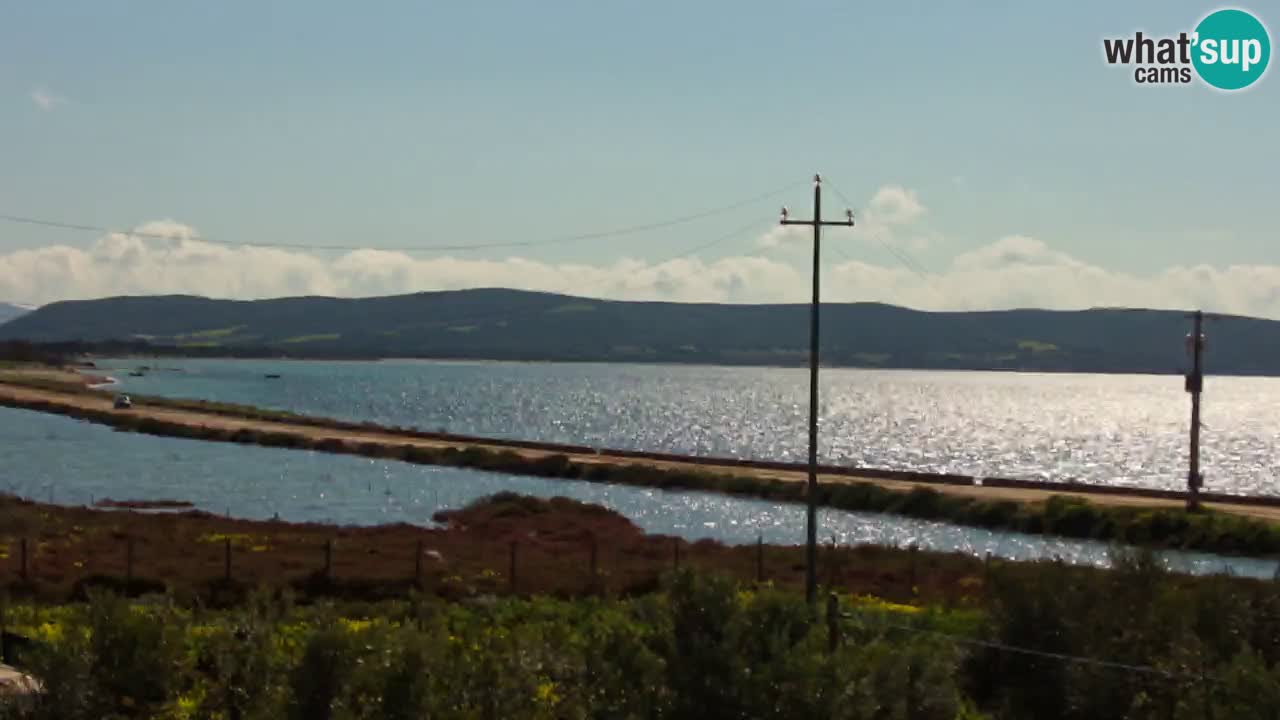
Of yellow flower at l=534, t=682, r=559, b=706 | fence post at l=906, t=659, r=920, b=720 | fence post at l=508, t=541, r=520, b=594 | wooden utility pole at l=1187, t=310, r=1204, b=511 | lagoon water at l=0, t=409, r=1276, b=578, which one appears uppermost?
wooden utility pole at l=1187, t=310, r=1204, b=511

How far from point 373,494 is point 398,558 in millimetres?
36721

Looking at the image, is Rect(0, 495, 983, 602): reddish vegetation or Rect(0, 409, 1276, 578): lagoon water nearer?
Rect(0, 495, 983, 602): reddish vegetation

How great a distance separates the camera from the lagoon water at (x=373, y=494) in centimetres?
7119

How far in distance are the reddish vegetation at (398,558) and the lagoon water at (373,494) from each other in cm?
699

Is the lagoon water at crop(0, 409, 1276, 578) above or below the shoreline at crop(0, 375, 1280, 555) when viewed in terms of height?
below

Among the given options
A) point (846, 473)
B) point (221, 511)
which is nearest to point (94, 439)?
point (221, 511)

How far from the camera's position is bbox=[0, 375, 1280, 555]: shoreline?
67.8m

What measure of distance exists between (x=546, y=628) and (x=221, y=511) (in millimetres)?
50722

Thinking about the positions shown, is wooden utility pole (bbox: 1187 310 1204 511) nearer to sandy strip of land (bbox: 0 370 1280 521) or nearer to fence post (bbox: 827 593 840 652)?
sandy strip of land (bbox: 0 370 1280 521)

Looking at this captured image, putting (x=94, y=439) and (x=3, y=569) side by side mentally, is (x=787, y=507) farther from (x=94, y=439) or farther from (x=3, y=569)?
(x=94, y=439)

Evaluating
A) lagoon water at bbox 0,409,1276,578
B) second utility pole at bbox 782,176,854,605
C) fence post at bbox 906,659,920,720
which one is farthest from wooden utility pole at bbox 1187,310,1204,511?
fence post at bbox 906,659,920,720

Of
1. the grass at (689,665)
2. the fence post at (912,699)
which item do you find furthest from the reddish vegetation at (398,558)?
the fence post at (912,699)

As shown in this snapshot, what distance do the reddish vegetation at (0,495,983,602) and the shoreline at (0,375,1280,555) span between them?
1224cm

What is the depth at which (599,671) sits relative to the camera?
1722 centimetres
